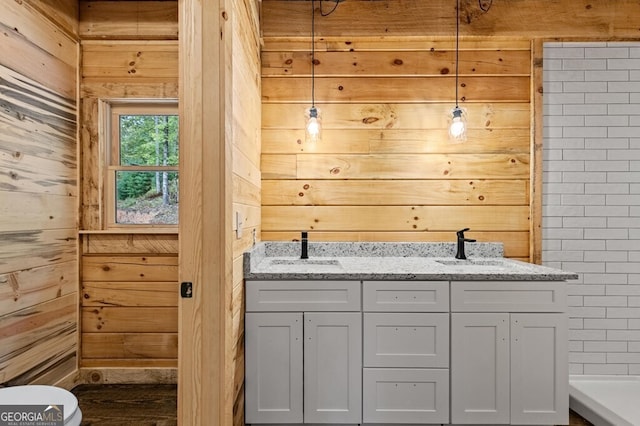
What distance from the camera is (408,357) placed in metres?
1.84

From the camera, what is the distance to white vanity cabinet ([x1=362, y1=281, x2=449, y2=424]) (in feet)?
6.04

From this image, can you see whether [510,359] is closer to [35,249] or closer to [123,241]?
[123,241]

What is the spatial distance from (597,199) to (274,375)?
2.34m

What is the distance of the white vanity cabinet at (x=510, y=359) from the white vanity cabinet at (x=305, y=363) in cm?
52

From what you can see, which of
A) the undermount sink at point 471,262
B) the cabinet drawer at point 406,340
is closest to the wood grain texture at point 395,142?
the undermount sink at point 471,262

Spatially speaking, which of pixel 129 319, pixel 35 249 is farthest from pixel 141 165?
pixel 129 319

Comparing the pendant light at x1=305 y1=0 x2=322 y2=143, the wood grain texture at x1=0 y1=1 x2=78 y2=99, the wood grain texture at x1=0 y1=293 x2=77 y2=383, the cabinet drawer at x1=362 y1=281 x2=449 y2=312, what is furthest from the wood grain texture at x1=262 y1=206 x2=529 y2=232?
the wood grain texture at x1=0 y1=1 x2=78 y2=99

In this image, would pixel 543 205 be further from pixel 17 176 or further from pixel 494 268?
pixel 17 176

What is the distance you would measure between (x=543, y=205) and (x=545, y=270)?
25.7 inches

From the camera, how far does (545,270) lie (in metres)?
1.95

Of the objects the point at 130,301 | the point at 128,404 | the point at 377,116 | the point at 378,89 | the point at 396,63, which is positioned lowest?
the point at 128,404

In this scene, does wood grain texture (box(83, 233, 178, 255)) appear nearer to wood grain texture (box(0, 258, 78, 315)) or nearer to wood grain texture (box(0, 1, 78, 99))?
wood grain texture (box(0, 258, 78, 315))

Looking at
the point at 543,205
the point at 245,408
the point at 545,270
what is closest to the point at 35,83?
the point at 245,408

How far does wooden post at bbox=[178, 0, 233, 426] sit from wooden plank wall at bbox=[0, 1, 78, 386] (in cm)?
126
